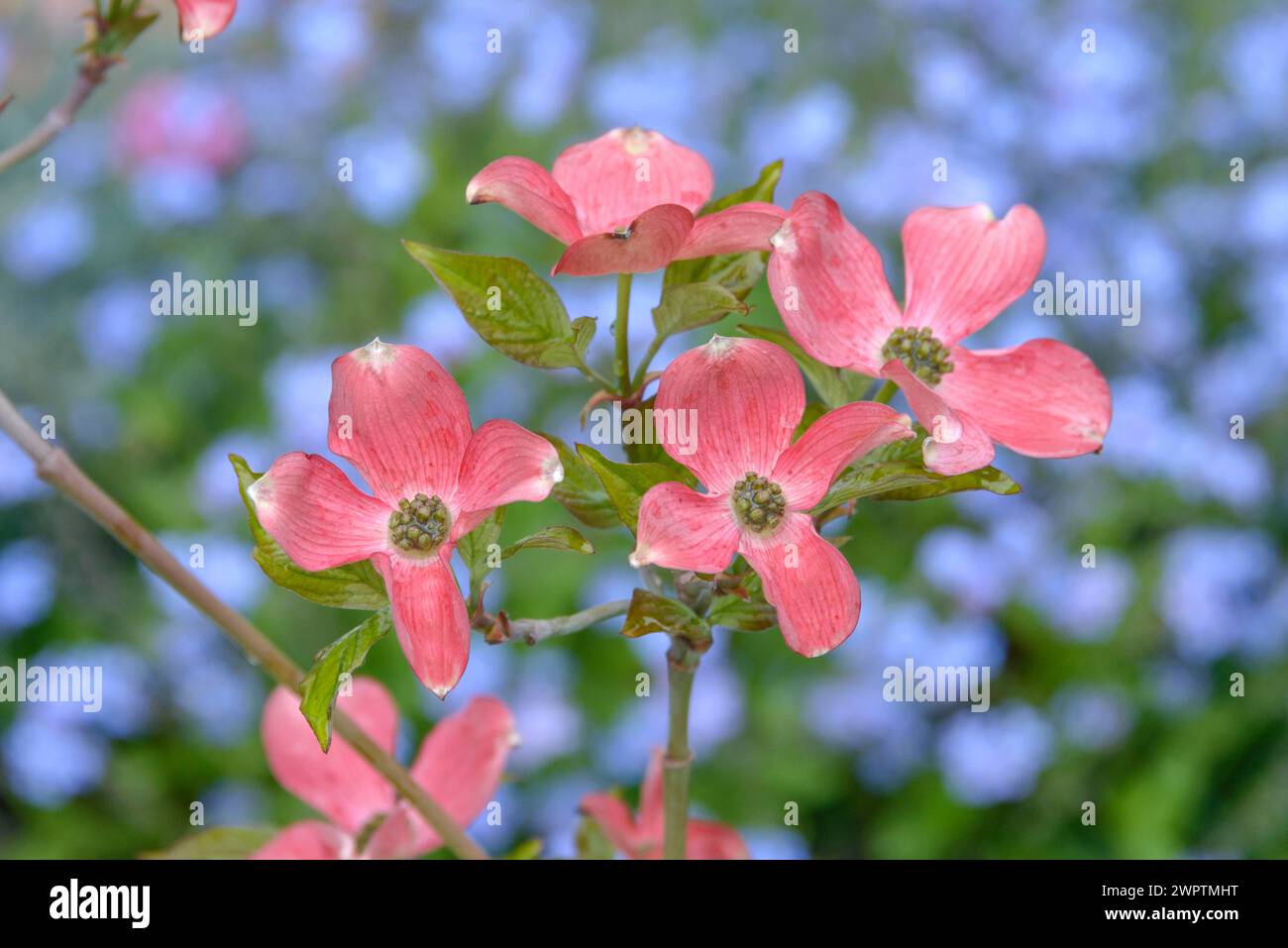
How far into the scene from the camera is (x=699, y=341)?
167 centimetres

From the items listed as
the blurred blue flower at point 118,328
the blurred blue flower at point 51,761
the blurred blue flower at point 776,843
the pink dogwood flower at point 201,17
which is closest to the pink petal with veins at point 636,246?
the pink dogwood flower at point 201,17

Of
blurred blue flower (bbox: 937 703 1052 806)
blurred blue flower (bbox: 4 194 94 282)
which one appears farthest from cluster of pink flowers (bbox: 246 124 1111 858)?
blurred blue flower (bbox: 4 194 94 282)

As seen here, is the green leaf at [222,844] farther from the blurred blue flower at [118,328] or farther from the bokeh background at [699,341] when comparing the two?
the blurred blue flower at [118,328]

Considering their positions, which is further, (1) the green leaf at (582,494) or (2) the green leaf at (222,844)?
(2) the green leaf at (222,844)

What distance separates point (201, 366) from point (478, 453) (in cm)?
154

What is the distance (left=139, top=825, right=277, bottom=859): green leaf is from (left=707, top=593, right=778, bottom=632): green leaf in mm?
252

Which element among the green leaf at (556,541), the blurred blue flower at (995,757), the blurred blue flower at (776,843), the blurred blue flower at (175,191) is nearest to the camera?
the green leaf at (556,541)

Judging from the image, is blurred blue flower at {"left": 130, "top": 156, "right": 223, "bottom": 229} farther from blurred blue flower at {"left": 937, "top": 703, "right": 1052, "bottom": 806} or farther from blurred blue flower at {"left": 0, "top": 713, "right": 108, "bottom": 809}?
blurred blue flower at {"left": 937, "top": 703, "right": 1052, "bottom": 806}

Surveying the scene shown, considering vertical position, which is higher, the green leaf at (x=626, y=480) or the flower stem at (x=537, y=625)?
the green leaf at (x=626, y=480)

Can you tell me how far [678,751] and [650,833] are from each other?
140 millimetres

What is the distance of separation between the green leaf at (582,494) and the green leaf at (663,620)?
0.04 meters

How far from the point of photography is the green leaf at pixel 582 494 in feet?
1.46

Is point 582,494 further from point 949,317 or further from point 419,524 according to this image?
point 949,317

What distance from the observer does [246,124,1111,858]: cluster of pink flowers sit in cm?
40
